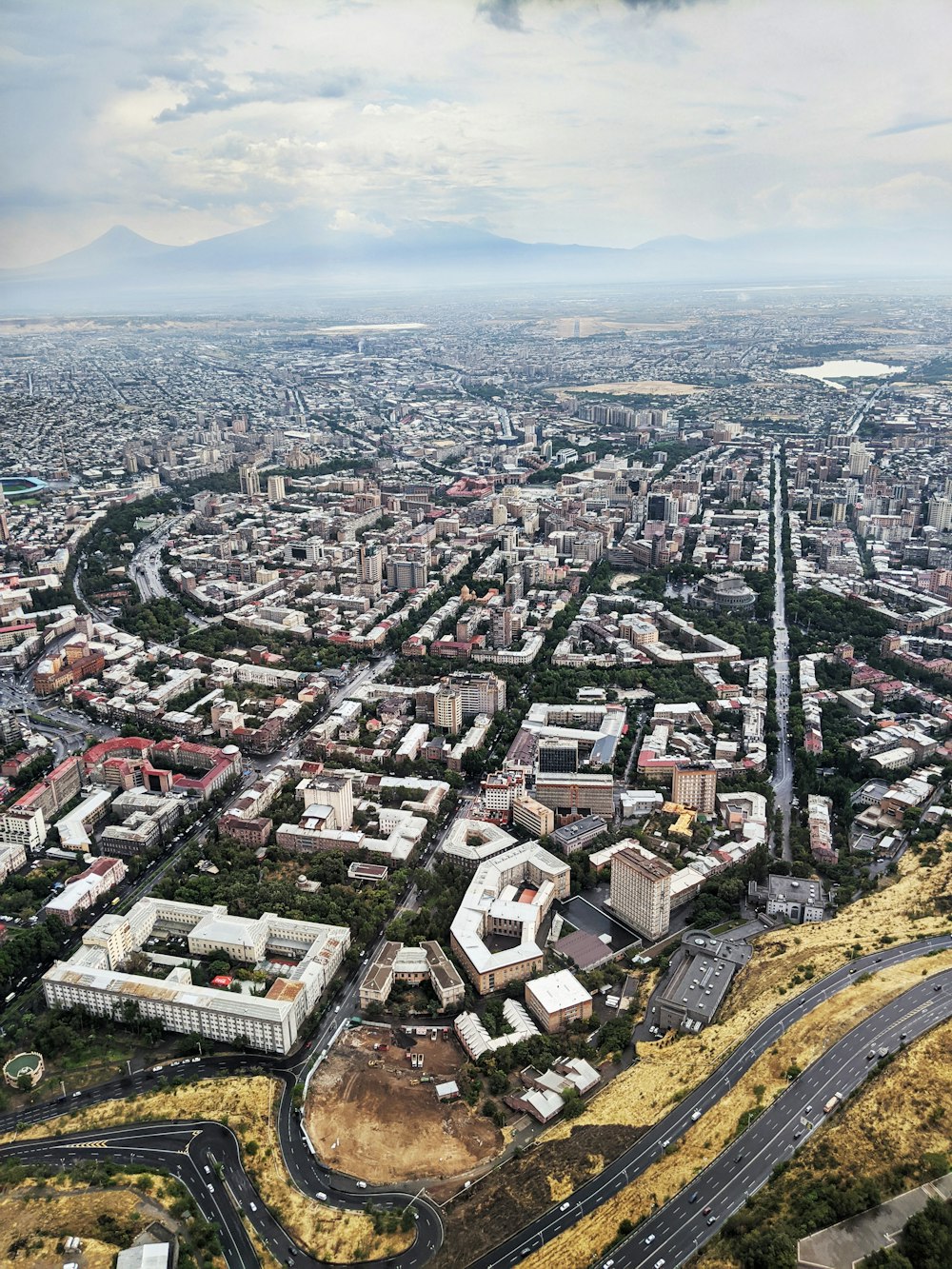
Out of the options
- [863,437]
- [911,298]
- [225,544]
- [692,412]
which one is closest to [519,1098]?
[225,544]

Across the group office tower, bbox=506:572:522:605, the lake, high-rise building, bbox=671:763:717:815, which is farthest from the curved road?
the lake

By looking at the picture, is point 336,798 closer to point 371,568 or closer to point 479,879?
point 479,879

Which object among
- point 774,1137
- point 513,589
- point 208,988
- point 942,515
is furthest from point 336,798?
point 942,515

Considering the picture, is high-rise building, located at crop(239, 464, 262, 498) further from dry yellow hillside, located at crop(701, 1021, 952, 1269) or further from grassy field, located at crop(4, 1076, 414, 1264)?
dry yellow hillside, located at crop(701, 1021, 952, 1269)

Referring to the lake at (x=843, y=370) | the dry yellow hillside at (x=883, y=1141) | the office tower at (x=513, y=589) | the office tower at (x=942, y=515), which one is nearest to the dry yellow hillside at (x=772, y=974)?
the dry yellow hillside at (x=883, y=1141)

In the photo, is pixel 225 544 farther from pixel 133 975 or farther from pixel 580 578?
pixel 133 975

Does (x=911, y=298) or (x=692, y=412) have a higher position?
(x=911, y=298)

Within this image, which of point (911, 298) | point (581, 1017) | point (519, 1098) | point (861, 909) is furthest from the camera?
point (911, 298)
